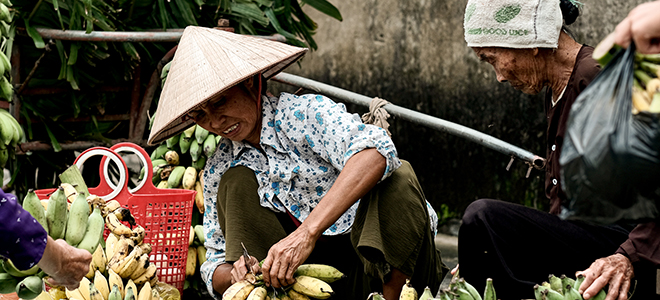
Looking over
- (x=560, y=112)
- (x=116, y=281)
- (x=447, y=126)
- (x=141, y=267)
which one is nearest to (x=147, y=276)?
(x=141, y=267)

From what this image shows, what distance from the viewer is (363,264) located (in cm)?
235

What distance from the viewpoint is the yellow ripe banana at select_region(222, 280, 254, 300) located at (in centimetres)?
209

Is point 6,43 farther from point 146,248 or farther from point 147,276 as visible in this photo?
point 147,276

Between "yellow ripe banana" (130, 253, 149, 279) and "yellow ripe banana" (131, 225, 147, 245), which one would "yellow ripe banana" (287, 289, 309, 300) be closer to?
"yellow ripe banana" (130, 253, 149, 279)

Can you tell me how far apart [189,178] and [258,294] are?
1459 millimetres

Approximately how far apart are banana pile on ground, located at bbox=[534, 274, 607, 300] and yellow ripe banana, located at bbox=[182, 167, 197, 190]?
206cm

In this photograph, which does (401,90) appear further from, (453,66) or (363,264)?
(363,264)

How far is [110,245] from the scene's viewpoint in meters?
2.60

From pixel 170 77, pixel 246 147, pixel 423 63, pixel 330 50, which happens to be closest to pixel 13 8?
pixel 170 77

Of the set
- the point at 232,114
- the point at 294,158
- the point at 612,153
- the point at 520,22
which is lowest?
the point at 294,158

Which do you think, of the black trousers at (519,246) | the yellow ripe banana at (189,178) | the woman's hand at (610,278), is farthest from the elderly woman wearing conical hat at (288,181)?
the yellow ripe banana at (189,178)

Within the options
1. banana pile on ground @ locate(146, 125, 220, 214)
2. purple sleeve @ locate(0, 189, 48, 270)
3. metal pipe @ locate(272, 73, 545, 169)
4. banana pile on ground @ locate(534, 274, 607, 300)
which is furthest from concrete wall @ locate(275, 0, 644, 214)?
purple sleeve @ locate(0, 189, 48, 270)

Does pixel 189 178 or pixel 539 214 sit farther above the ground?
pixel 539 214

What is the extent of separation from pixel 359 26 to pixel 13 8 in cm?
230
